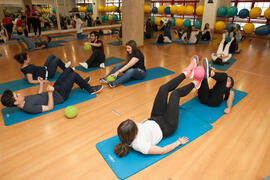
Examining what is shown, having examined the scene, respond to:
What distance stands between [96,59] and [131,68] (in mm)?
1357

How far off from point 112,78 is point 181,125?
1585 millimetres

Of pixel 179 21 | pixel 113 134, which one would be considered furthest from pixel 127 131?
pixel 179 21

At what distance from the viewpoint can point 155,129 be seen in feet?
5.85

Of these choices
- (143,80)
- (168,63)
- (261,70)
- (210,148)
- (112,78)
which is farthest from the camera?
(168,63)

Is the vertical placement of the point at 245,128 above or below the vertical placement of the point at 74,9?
below

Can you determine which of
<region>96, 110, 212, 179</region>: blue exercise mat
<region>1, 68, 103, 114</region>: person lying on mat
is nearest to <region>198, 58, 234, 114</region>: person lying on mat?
<region>96, 110, 212, 179</region>: blue exercise mat

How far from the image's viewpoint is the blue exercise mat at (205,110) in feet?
7.95

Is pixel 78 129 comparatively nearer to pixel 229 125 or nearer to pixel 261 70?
pixel 229 125

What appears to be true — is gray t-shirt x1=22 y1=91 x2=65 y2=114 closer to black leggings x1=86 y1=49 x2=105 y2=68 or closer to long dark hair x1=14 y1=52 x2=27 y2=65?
long dark hair x1=14 y1=52 x2=27 y2=65

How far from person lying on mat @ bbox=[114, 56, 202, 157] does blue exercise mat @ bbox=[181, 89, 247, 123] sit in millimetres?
511

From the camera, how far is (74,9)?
959 centimetres

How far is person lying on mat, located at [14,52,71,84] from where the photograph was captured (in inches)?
118

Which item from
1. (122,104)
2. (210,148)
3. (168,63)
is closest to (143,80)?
(122,104)

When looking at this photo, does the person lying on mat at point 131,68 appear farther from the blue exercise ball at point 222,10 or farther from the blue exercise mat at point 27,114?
the blue exercise ball at point 222,10
